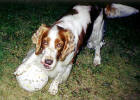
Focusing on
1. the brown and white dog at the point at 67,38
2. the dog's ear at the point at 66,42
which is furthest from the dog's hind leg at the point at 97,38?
the dog's ear at the point at 66,42

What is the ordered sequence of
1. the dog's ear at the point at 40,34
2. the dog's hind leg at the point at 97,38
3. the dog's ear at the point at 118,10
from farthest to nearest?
the dog's ear at the point at 118,10, the dog's hind leg at the point at 97,38, the dog's ear at the point at 40,34

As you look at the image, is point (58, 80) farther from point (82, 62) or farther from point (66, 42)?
point (82, 62)

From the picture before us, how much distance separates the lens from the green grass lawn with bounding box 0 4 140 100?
14.0 ft

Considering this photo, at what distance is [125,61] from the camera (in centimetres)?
562

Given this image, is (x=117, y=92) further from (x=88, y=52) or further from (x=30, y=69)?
(x=30, y=69)

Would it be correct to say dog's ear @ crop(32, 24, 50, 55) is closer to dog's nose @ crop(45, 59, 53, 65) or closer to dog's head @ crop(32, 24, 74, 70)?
dog's head @ crop(32, 24, 74, 70)

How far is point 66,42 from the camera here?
12.7ft

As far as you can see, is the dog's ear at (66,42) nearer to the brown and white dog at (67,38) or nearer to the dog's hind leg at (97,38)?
the brown and white dog at (67,38)

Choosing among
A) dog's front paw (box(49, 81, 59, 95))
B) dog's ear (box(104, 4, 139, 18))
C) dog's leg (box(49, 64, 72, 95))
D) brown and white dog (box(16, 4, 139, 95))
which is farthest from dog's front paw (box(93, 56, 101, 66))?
dog's front paw (box(49, 81, 59, 95))

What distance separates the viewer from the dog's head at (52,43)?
3.57 metres

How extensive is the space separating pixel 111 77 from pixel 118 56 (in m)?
0.95

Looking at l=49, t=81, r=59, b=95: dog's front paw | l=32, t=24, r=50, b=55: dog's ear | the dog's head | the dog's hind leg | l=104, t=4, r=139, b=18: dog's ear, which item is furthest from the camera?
l=104, t=4, r=139, b=18: dog's ear

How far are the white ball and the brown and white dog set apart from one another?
120 millimetres

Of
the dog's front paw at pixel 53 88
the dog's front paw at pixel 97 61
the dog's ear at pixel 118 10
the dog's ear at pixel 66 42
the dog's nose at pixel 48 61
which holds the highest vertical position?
the dog's ear at pixel 118 10
